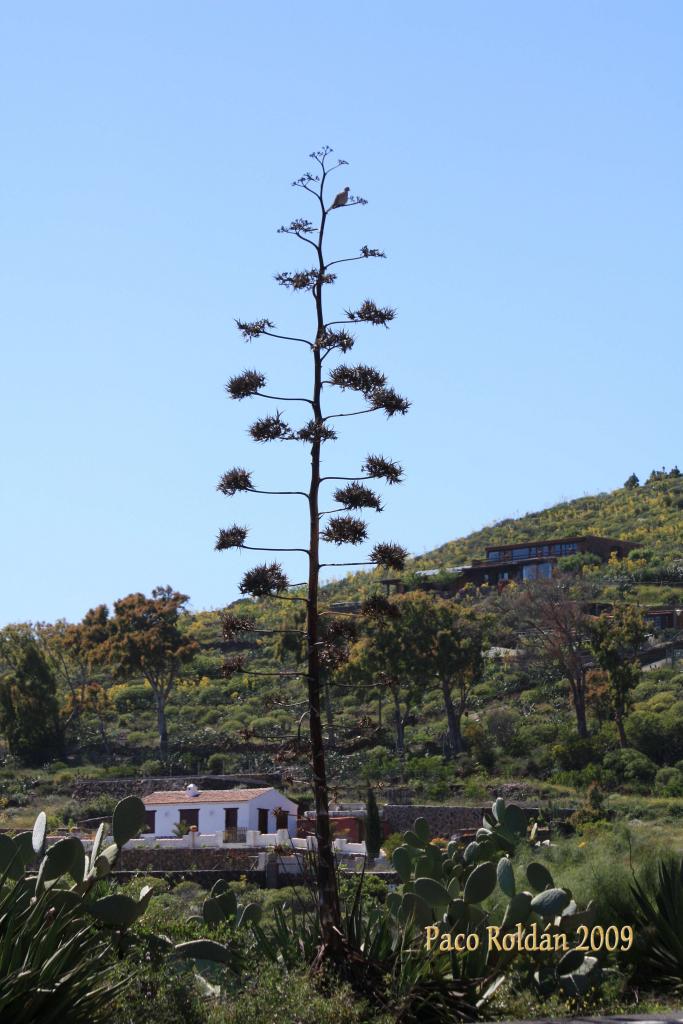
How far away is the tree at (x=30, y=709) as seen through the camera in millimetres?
56406

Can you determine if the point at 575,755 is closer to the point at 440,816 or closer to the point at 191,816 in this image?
the point at 440,816

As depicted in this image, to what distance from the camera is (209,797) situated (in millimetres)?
39312

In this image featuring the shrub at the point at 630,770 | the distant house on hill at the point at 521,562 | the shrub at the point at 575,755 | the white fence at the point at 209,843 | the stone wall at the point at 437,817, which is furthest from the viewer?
the distant house on hill at the point at 521,562

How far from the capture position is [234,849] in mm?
32156

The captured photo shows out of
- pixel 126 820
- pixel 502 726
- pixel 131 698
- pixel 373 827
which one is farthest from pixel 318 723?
pixel 131 698

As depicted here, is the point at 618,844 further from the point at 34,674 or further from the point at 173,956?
the point at 34,674

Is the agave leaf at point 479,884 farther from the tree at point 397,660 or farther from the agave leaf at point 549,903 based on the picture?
the tree at point 397,660

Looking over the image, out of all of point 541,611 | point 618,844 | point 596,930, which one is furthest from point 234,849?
point 541,611

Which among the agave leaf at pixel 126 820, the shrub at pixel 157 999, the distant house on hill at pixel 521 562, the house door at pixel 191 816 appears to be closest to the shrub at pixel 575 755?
the house door at pixel 191 816

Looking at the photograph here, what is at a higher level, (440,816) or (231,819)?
(231,819)

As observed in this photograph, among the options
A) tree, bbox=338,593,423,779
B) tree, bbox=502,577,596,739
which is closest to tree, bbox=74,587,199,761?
tree, bbox=338,593,423,779

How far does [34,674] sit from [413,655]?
17.0 meters

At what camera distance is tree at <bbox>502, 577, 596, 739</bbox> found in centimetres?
5031

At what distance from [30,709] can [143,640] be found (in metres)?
5.44
